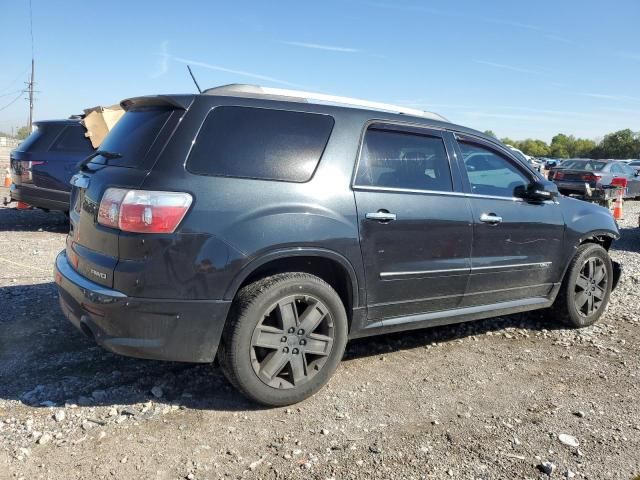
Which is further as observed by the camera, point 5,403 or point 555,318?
point 555,318

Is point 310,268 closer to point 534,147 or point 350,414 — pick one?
point 350,414

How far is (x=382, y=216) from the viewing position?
3.55 meters

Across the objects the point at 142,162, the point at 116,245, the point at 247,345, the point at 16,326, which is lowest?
the point at 16,326

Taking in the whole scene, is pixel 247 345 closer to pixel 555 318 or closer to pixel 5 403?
pixel 5 403

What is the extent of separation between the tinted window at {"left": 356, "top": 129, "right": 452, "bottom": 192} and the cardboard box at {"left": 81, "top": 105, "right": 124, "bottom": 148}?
661cm

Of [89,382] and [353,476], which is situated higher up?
[353,476]

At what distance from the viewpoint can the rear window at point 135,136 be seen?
3.19 meters

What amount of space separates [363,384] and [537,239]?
6.65 feet

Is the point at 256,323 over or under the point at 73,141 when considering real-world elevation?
over

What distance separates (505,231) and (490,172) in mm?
511

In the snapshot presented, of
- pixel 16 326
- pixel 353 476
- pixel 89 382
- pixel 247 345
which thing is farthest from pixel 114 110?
pixel 353 476

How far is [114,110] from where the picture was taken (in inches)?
374

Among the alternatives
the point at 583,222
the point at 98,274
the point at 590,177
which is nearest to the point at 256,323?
the point at 98,274

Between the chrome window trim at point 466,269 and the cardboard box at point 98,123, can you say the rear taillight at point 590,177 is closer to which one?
the chrome window trim at point 466,269
